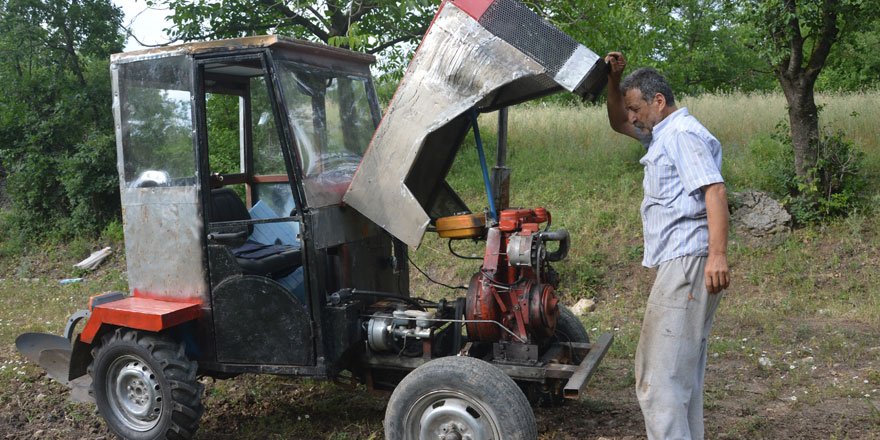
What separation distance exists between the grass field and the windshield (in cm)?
167

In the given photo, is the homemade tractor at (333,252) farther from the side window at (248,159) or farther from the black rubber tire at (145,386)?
the side window at (248,159)

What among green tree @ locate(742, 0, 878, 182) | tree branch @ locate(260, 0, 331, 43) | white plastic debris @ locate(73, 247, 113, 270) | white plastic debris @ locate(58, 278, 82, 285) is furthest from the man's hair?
white plastic debris @ locate(73, 247, 113, 270)

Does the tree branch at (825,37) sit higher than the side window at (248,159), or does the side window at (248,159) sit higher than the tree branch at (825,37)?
the tree branch at (825,37)

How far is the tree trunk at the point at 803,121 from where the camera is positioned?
29.2 ft

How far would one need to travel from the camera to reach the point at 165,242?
14.8ft

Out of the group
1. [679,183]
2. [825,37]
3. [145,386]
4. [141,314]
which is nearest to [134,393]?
[145,386]

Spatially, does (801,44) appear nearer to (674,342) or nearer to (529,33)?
(529,33)

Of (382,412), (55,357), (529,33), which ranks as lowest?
(382,412)

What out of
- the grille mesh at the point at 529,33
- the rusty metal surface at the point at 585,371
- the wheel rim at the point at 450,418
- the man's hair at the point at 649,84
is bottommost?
the wheel rim at the point at 450,418

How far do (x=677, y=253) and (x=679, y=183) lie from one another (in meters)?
0.35

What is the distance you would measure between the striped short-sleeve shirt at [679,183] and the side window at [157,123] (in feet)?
8.73

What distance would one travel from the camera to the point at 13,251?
41.0 feet

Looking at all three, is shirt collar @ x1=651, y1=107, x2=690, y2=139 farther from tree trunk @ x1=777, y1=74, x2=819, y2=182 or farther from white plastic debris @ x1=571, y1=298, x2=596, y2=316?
tree trunk @ x1=777, y1=74, x2=819, y2=182

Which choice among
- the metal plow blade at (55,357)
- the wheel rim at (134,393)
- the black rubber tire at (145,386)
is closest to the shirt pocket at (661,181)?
the black rubber tire at (145,386)
